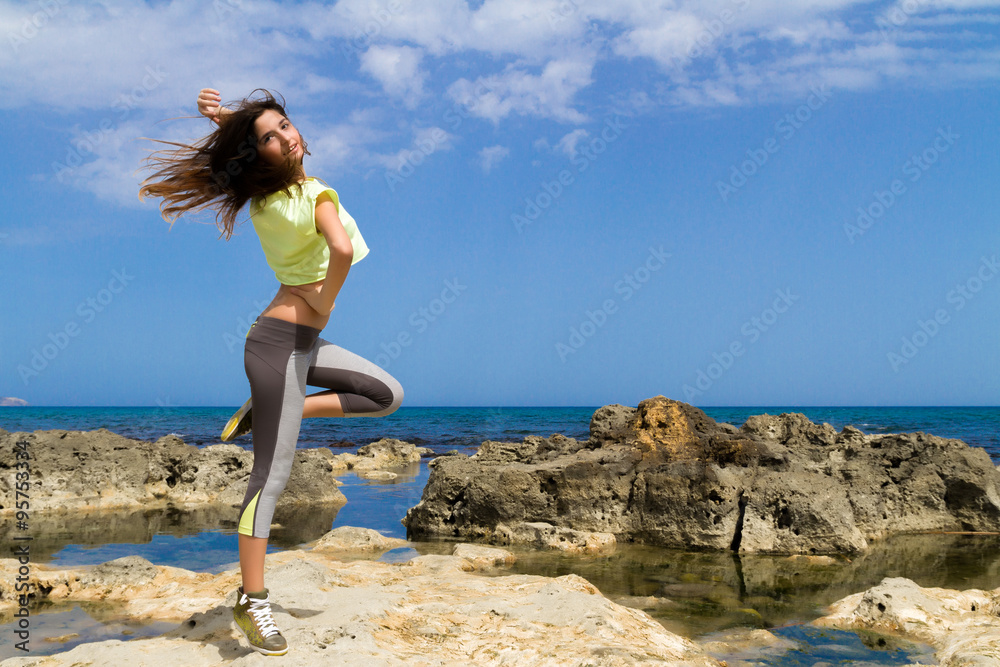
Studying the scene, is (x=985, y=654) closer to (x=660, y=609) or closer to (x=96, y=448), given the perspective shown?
(x=660, y=609)

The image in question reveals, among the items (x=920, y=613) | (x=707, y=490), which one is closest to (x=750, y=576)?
(x=707, y=490)

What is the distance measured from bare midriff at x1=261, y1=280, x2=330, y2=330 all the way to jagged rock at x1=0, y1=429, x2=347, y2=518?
7474 mm

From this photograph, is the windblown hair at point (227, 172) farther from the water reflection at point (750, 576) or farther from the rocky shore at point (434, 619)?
the water reflection at point (750, 576)

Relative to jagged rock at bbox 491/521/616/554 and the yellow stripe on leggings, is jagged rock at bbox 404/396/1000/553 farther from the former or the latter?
the yellow stripe on leggings

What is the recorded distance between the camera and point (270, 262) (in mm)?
2955

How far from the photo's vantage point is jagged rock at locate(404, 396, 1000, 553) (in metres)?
7.13

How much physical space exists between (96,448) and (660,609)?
30.1 feet

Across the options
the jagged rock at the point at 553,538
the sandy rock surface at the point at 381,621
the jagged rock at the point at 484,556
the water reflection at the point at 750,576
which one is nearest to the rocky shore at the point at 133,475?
the jagged rock at the point at 553,538

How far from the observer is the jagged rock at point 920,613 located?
13.4ft

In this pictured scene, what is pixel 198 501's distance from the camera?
32.9 ft

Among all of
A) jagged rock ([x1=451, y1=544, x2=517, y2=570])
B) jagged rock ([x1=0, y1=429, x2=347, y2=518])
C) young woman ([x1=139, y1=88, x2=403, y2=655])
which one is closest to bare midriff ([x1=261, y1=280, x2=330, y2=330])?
young woman ([x1=139, y1=88, x2=403, y2=655])

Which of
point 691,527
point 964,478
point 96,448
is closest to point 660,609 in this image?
point 691,527

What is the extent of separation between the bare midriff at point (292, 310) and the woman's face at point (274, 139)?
539mm

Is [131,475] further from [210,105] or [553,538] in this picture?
[210,105]
